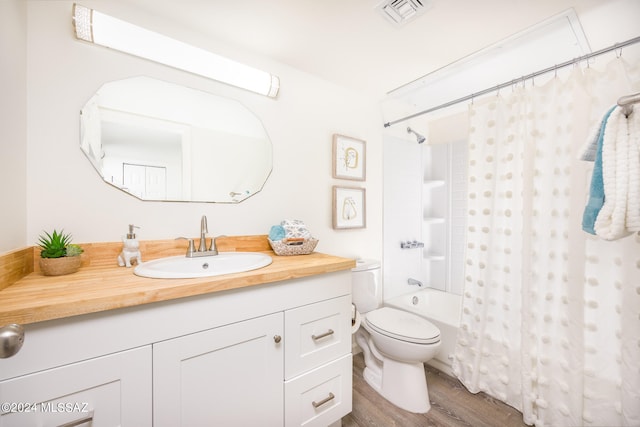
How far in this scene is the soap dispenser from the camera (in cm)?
112

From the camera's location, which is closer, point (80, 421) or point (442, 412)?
point (80, 421)

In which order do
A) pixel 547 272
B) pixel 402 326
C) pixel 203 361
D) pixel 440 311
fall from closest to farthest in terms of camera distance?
pixel 203 361 < pixel 547 272 < pixel 402 326 < pixel 440 311

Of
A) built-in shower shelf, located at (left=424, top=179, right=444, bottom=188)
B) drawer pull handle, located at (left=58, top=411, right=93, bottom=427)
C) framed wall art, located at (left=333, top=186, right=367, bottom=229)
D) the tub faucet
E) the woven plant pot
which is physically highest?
built-in shower shelf, located at (left=424, top=179, right=444, bottom=188)

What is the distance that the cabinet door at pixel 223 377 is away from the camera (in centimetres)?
83

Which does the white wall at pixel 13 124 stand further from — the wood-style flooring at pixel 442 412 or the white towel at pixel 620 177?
the white towel at pixel 620 177

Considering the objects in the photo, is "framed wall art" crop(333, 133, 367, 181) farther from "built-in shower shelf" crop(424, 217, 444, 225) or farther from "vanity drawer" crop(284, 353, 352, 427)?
"vanity drawer" crop(284, 353, 352, 427)

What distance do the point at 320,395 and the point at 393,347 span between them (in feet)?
1.75

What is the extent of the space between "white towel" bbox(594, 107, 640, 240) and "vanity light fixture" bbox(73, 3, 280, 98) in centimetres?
162

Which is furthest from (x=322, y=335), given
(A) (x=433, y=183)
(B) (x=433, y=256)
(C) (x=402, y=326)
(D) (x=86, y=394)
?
(A) (x=433, y=183)

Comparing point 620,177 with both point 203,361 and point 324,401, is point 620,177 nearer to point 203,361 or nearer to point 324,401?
point 324,401

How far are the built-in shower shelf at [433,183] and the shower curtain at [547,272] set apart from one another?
0.88 metres

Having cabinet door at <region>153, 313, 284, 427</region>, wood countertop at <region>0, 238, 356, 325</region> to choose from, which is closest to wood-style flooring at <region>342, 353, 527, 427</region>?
cabinet door at <region>153, 313, 284, 427</region>

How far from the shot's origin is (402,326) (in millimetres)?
1636

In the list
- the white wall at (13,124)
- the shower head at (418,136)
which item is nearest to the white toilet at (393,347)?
the shower head at (418,136)
